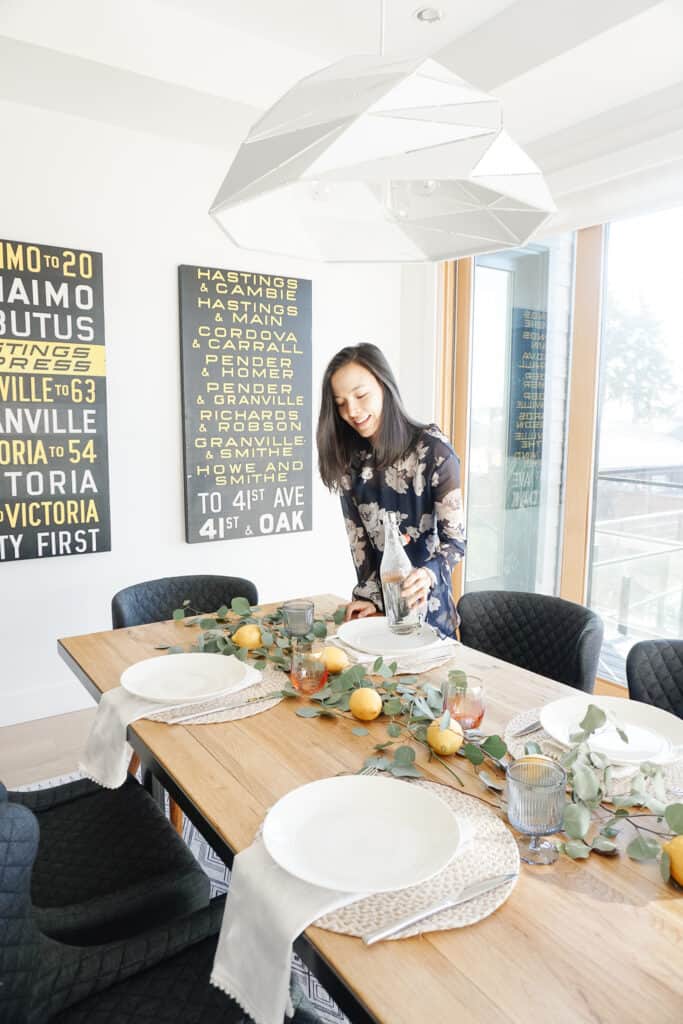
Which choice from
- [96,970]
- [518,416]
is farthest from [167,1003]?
[518,416]

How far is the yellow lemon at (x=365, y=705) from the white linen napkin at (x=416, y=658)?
24 cm

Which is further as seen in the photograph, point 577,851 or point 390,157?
point 390,157

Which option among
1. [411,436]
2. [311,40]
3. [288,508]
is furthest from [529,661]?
[311,40]

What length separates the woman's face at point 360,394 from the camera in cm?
214

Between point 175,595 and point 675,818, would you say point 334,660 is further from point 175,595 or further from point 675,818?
point 175,595

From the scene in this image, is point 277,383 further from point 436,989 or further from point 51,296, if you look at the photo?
point 436,989

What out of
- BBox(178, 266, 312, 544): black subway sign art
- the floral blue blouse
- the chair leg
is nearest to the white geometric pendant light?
the floral blue blouse

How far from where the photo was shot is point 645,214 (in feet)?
10.1

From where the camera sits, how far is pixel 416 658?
1.74 metres

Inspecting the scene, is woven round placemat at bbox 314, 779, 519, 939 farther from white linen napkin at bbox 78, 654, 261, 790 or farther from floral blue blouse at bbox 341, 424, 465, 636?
floral blue blouse at bbox 341, 424, 465, 636

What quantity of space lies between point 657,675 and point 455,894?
1018 mm

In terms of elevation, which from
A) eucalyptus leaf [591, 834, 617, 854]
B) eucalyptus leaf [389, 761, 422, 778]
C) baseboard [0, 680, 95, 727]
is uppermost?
eucalyptus leaf [389, 761, 422, 778]

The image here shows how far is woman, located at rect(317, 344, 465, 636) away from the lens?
2102 mm

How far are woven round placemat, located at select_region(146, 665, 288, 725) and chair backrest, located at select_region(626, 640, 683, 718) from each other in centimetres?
82
